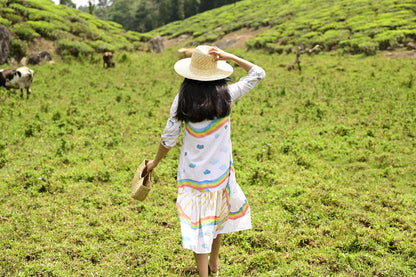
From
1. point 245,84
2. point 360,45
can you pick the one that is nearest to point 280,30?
point 360,45

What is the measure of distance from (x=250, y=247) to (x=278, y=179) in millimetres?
2139

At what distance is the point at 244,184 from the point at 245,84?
3.49 meters

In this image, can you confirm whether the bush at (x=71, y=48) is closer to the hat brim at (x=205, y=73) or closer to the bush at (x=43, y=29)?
the bush at (x=43, y=29)

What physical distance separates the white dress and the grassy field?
45.4 inches

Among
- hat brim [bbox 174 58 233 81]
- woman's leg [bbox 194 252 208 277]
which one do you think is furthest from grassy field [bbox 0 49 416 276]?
hat brim [bbox 174 58 233 81]

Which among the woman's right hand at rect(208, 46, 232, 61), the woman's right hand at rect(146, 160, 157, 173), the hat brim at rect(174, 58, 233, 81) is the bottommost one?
the woman's right hand at rect(146, 160, 157, 173)

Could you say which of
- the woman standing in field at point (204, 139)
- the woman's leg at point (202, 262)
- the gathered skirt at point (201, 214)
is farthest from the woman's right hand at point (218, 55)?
the woman's leg at point (202, 262)

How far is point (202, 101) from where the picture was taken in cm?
286

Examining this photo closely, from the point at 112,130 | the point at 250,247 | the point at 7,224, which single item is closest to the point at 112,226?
the point at 7,224

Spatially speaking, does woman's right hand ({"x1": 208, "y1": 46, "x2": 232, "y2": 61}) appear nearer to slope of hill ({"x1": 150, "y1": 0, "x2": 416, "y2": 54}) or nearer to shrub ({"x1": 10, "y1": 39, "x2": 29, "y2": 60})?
shrub ({"x1": 10, "y1": 39, "x2": 29, "y2": 60})

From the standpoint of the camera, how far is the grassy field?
4.07 meters

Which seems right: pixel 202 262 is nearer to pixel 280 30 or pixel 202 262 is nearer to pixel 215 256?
pixel 215 256

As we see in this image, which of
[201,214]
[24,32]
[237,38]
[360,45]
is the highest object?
[24,32]

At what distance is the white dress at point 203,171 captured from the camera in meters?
2.98
